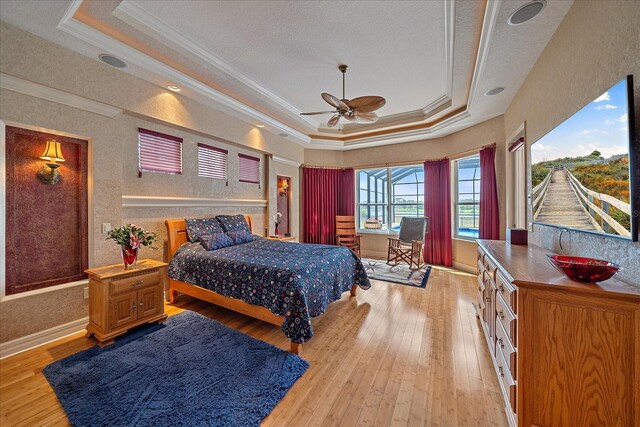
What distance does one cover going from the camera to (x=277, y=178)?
17.7 ft

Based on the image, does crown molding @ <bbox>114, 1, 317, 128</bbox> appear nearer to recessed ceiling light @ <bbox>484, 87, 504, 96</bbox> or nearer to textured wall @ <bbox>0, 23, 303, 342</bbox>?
textured wall @ <bbox>0, 23, 303, 342</bbox>

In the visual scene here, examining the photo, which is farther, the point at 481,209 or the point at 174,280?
the point at 481,209

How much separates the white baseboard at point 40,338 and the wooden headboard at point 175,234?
1075mm

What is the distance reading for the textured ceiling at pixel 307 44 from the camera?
2.12 meters

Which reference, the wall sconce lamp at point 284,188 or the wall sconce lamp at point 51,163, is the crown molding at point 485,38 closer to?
the wall sconce lamp at point 284,188

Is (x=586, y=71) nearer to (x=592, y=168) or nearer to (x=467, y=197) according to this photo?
(x=592, y=168)

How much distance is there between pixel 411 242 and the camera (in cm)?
485

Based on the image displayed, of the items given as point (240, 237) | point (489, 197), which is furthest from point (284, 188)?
point (489, 197)

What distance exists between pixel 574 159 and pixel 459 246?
3.57 m

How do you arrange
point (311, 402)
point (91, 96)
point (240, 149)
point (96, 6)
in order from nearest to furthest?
point (311, 402) < point (96, 6) < point (91, 96) < point (240, 149)

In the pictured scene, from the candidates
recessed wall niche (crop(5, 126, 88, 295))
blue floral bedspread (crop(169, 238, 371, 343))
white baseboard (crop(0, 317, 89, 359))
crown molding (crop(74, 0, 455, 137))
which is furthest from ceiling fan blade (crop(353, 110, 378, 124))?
white baseboard (crop(0, 317, 89, 359))

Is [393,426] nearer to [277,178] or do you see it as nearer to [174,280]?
[174,280]

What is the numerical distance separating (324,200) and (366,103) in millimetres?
3415

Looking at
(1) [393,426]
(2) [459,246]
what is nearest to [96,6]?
(1) [393,426]
